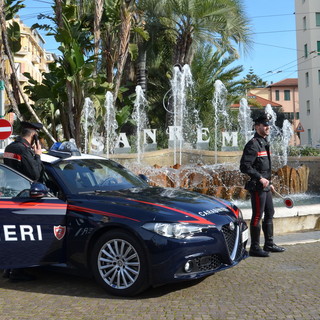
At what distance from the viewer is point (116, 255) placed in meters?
4.91

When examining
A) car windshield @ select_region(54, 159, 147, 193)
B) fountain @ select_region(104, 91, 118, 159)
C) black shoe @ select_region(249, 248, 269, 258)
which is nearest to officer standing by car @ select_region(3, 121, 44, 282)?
car windshield @ select_region(54, 159, 147, 193)

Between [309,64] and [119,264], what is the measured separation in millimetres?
47954

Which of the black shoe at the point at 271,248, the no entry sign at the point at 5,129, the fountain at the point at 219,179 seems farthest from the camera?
the fountain at the point at 219,179

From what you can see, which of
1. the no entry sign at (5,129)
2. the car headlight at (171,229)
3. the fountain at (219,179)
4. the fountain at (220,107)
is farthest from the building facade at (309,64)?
the car headlight at (171,229)

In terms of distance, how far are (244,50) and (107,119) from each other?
989 cm

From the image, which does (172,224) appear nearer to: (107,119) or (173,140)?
(173,140)

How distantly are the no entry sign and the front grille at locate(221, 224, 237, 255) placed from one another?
6.71 m

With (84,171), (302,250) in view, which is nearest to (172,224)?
(84,171)

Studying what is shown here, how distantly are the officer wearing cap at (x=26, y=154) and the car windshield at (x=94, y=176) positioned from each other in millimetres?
239

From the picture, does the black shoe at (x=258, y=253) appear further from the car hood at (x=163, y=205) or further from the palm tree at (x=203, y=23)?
the palm tree at (x=203, y=23)

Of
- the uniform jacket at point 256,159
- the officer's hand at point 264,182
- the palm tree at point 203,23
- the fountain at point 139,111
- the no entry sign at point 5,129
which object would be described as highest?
the palm tree at point 203,23

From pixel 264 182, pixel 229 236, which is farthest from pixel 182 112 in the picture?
pixel 229 236

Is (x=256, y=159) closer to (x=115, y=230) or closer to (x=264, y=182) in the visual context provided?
(x=264, y=182)

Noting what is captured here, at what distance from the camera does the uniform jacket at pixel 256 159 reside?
6824 mm
